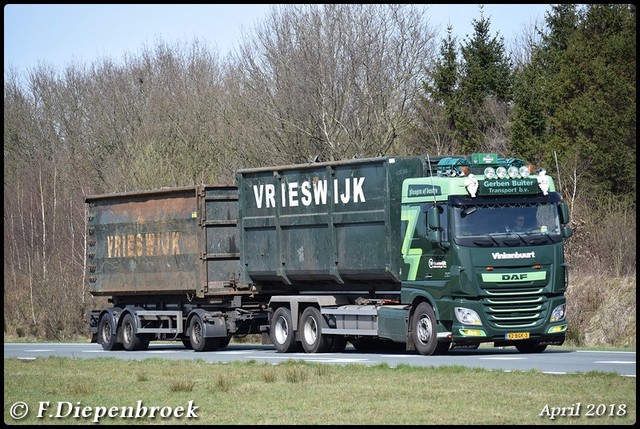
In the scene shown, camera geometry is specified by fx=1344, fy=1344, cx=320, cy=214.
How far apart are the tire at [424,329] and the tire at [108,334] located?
9.39 metres

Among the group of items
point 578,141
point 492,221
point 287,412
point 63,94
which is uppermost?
point 63,94

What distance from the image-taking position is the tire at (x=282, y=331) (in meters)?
27.0

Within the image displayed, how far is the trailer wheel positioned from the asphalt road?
9.4 inches

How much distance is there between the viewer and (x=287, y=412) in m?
14.4

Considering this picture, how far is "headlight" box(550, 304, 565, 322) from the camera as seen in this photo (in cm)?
2367

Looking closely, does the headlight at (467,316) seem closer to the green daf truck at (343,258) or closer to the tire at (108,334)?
the green daf truck at (343,258)

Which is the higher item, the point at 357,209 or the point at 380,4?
the point at 380,4

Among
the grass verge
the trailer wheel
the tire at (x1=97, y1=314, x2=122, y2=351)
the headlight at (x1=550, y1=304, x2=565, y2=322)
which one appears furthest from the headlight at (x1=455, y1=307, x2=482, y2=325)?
the tire at (x1=97, y1=314, x2=122, y2=351)

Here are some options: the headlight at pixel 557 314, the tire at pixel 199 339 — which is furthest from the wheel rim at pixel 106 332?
the headlight at pixel 557 314

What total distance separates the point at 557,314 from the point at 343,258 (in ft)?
14.2

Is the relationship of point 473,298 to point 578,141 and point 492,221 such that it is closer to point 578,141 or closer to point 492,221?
point 492,221

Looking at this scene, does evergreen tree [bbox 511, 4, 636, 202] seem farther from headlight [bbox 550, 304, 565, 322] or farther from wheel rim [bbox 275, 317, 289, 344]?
headlight [bbox 550, 304, 565, 322]

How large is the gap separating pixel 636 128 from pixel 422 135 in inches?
379

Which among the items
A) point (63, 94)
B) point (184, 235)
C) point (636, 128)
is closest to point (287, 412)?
point (184, 235)
